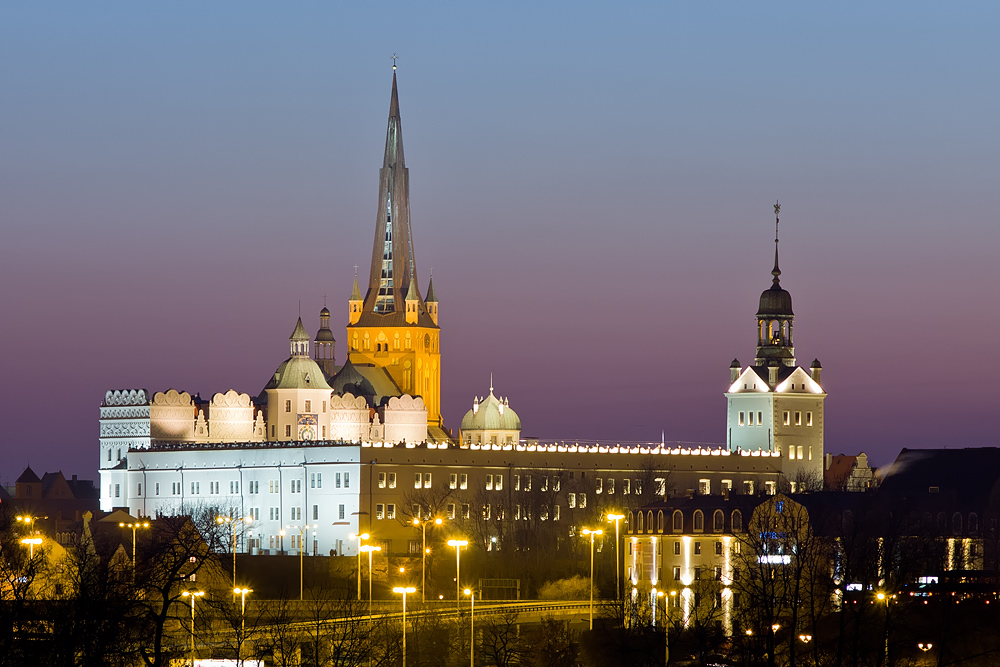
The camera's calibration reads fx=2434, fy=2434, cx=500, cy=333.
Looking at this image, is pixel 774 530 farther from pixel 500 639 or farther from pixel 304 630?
pixel 304 630

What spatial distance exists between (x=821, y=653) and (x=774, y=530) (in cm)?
3873

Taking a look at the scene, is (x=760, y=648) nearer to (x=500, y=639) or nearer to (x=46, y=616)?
(x=500, y=639)

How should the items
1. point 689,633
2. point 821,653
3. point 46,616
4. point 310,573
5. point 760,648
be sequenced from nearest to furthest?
point 46,616
point 760,648
point 821,653
point 689,633
point 310,573

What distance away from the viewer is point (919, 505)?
194250 millimetres

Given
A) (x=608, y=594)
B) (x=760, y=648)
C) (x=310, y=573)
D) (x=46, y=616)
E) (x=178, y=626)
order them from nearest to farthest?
(x=46, y=616) → (x=760, y=648) → (x=178, y=626) → (x=608, y=594) → (x=310, y=573)

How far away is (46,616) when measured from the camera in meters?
104

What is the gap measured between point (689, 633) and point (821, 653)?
18137 mm

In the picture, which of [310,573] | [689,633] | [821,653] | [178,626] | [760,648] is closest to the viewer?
[760,648]

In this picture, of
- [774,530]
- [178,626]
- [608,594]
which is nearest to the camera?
[178,626]

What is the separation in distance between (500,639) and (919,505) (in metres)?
68.0

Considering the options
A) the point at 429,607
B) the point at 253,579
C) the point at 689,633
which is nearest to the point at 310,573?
the point at 253,579

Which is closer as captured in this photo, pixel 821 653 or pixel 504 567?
pixel 821 653

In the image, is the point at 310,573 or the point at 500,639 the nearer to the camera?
the point at 500,639

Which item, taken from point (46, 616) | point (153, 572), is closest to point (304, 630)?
point (153, 572)
